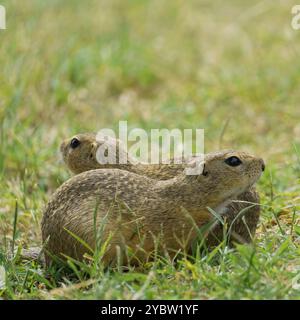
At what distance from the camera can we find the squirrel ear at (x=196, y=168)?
5055 mm

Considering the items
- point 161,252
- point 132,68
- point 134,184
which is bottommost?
point 161,252

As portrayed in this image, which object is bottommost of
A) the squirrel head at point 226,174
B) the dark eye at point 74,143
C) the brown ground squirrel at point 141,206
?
the brown ground squirrel at point 141,206

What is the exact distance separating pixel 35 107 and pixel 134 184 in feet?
12.1

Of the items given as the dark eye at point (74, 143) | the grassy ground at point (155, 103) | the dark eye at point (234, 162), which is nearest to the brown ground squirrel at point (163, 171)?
the dark eye at point (74, 143)

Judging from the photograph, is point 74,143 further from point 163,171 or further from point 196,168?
point 196,168

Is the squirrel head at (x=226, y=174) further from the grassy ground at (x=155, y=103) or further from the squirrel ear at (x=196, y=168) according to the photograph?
the grassy ground at (x=155, y=103)

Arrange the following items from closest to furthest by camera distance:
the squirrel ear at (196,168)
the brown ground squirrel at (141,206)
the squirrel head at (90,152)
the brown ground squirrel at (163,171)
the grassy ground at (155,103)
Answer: the grassy ground at (155,103) < the brown ground squirrel at (141,206) < the squirrel ear at (196,168) < the brown ground squirrel at (163,171) < the squirrel head at (90,152)

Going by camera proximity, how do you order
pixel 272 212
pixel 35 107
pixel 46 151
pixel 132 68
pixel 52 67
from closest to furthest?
pixel 272 212 → pixel 46 151 → pixel 35 107 → pixel 52 67 → pixel 132 68

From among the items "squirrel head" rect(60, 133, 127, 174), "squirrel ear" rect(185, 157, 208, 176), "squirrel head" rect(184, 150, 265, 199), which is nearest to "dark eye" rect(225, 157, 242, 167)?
"squirrel head" rect(184, 150, 265, 199)

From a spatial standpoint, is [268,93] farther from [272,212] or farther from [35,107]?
[272,212]

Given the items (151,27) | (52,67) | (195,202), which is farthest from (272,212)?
(151,27)

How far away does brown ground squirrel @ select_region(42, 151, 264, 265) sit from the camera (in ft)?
16.2

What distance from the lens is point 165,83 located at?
1030cm

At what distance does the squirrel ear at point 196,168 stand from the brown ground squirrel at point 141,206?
0.01 metres
